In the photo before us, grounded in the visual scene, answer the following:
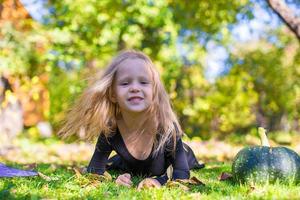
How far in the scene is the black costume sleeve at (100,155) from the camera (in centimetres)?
393

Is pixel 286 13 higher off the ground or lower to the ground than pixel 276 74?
higher

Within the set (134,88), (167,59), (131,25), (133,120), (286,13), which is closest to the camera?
(134,88)

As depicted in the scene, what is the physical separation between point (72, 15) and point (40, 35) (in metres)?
0.95

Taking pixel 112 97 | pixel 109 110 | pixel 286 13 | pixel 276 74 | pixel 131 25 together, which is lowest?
pixel 109 110

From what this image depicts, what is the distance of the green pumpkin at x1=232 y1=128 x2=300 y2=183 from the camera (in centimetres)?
334

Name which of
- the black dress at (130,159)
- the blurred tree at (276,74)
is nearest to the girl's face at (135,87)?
the black dress at (130,159)

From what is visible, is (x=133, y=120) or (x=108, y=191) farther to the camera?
(x=133, y=120)

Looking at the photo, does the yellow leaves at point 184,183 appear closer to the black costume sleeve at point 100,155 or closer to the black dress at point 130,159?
the black dress at point 130,159

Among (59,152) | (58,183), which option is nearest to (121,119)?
(58,183)

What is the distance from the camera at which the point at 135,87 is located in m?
3.65

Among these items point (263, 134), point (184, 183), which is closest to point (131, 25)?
point (263, 134)

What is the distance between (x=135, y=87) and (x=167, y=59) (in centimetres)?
999

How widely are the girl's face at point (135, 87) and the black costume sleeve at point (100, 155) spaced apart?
0.40 meters

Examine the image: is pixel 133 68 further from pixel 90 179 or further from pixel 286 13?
pixel 286 13
